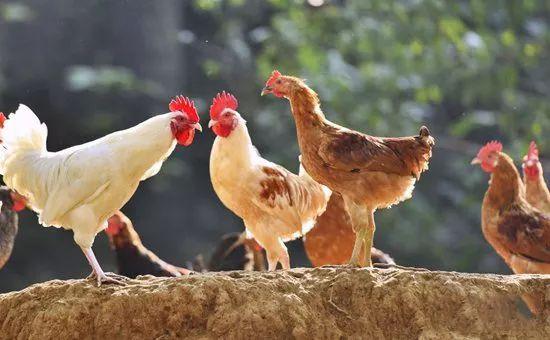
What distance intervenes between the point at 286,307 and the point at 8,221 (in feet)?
12.3

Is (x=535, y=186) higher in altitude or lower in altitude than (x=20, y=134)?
lower

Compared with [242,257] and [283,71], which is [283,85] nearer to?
[242,257]

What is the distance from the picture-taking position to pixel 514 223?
772 cm

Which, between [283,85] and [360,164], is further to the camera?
[283,85]

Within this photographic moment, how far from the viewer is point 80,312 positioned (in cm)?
555

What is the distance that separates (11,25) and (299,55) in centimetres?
415

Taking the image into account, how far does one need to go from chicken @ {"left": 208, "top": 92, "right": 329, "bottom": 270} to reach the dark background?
5809 mm

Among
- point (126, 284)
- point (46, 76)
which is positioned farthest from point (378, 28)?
point (126, 284)

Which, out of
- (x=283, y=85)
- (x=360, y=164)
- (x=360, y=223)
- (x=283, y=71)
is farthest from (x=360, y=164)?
(x=283, y=71)

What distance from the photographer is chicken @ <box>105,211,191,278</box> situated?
807cm

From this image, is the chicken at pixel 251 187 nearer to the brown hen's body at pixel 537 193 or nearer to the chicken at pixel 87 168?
the chicken at pixel 87 168

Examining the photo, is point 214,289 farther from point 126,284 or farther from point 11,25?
point 11,25

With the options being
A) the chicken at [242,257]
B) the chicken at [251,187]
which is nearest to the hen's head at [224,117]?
the chicken at [251,187]

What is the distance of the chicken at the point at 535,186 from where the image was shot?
8.45 metres
